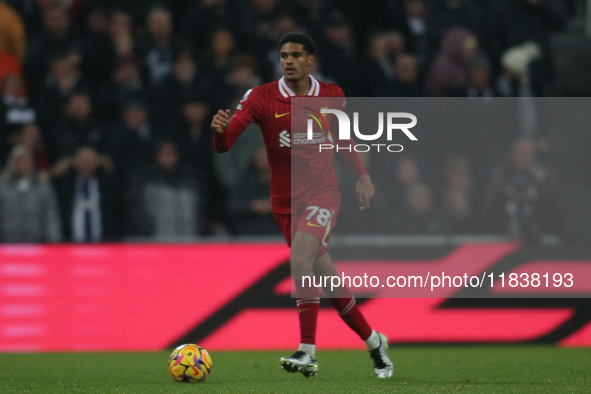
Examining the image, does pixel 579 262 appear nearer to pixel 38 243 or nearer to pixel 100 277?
pixel 100 277

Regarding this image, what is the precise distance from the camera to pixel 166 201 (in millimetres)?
8938

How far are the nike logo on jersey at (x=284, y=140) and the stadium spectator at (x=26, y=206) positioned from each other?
3671 millimetres

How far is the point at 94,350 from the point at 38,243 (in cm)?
123

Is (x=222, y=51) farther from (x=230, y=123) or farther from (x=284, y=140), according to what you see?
(x=230, y=123)

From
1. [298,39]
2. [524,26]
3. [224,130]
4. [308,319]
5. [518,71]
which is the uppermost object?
[524,26]

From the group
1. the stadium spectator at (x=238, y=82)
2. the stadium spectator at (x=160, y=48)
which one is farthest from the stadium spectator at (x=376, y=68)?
the stadium spectator at (x=160, y=48)

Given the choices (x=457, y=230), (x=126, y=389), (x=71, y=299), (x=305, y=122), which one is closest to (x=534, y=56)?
(x=457, y=230)

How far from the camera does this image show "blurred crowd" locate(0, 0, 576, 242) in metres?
8.73

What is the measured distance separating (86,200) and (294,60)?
384cm

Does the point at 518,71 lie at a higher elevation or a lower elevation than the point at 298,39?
higher

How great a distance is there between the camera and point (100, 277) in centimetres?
859

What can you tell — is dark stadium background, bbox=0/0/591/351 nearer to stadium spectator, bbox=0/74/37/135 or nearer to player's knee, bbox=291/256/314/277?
stadium spectator, bbox=0/74/37/135

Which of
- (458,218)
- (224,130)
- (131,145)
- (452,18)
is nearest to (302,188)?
(224,130)

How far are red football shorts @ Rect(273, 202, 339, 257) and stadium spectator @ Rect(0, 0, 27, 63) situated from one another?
19.1ft
